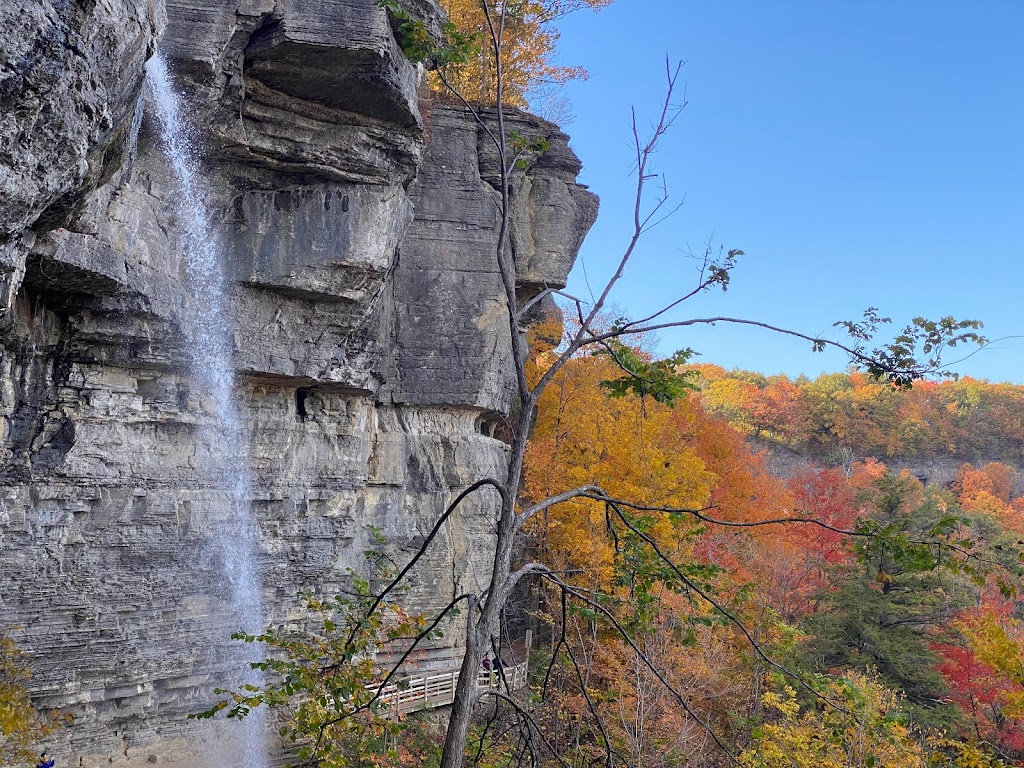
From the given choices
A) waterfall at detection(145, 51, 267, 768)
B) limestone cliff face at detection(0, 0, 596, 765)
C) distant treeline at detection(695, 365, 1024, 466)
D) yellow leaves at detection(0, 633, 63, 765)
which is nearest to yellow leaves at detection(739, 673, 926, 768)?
limestone cliff face at detection(0, 0, 596, 765)

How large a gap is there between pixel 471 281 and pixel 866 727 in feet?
46.8

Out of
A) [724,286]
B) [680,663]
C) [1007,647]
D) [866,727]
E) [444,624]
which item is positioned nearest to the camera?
[866,727]

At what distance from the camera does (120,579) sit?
41.9 feet

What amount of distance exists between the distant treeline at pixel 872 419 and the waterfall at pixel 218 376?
38.7 meters

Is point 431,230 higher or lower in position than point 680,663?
higher

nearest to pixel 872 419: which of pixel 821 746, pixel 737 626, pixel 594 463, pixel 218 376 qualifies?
pixel 594 463

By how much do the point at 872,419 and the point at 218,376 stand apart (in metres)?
47.9

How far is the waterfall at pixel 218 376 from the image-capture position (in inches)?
511

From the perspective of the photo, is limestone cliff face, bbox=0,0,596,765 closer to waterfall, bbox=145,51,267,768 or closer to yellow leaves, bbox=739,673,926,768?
waterfall, bbox=145,51,267,768

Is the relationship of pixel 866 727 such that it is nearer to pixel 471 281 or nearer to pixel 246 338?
pixel 246 338

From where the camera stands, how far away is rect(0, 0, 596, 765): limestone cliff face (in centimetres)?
1180

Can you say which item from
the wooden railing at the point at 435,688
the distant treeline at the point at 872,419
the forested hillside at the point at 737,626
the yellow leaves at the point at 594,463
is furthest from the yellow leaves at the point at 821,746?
the distant treeline at the point at 872,419

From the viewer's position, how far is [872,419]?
52406mm

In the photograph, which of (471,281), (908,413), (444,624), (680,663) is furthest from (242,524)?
(908,413)
